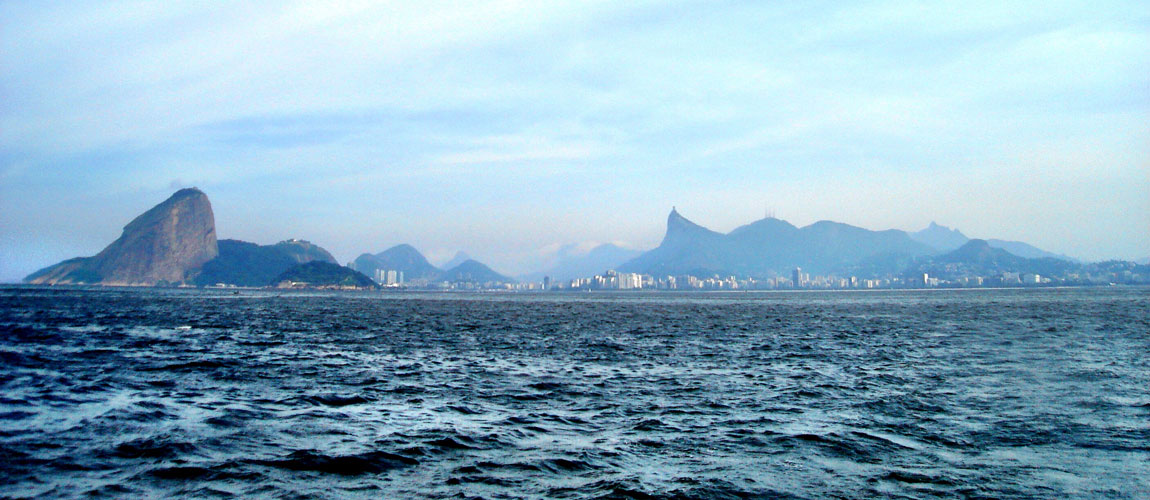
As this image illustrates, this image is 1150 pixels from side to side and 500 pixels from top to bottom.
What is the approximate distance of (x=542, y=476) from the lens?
1450 cm

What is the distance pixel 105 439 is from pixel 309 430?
490cm

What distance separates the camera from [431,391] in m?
Answer: 26.6

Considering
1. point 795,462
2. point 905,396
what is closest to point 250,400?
point 795,462

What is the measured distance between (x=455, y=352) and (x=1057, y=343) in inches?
1604

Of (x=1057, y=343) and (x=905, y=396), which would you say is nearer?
(x=905, y=396)

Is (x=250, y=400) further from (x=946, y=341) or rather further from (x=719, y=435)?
(x=946, y=341)

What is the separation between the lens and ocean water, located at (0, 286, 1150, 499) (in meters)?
13.9

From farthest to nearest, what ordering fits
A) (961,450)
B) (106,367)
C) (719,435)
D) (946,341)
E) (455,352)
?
(946,341), (455,352), (106,367), (719,435), (961,450)

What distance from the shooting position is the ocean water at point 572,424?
1388 cm

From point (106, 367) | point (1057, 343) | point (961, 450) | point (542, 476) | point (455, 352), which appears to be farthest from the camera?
point (1057, 343)

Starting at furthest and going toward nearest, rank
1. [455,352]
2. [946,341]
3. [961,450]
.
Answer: [946,341] < [455,352] < [961,450]

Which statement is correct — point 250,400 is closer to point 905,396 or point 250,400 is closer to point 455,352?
point 455,352

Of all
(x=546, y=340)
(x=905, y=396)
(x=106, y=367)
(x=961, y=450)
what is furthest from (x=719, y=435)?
(x=546, y=340)

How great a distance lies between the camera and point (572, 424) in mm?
20250
